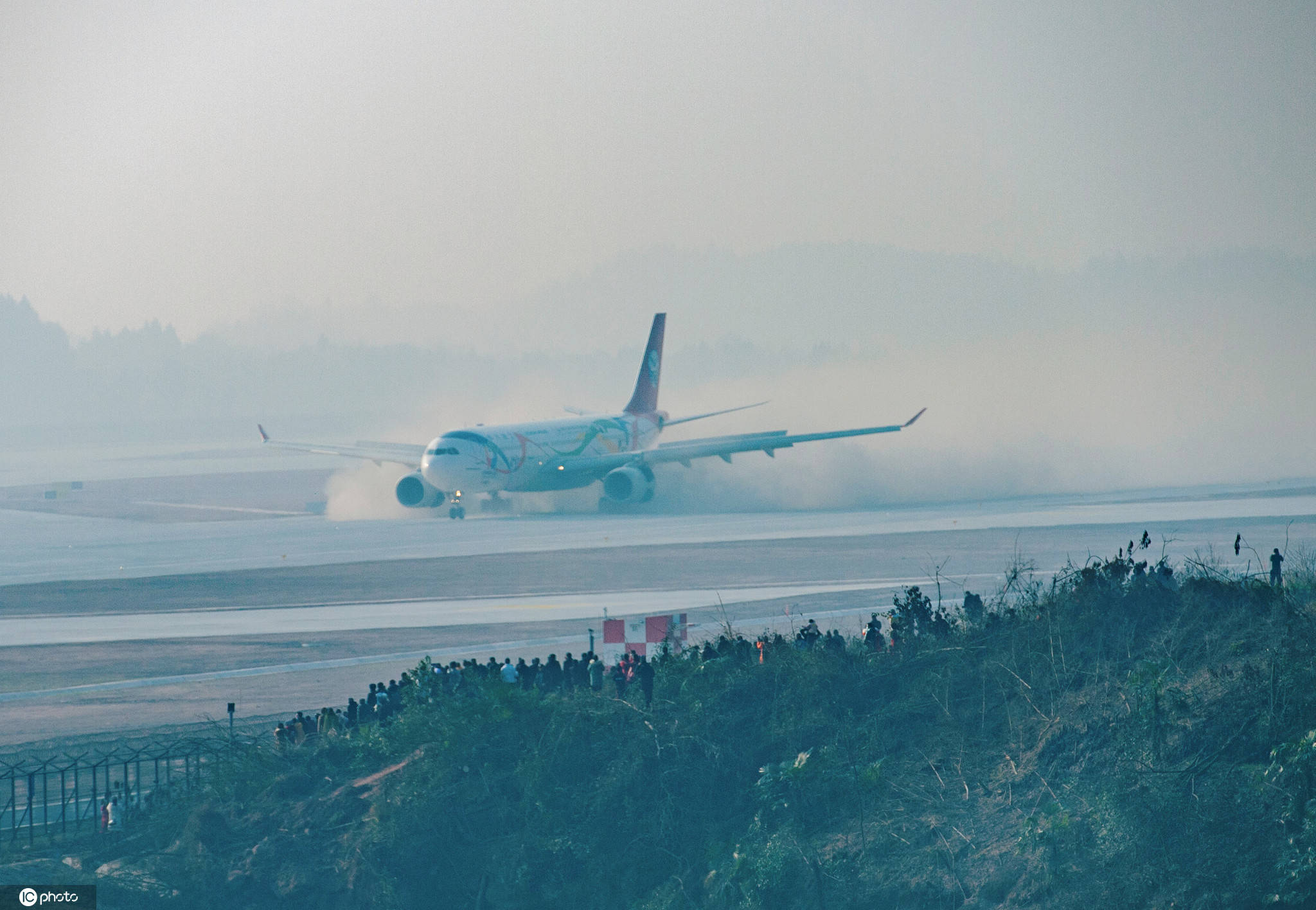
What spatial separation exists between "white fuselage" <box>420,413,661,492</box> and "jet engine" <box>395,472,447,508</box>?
1655 mm

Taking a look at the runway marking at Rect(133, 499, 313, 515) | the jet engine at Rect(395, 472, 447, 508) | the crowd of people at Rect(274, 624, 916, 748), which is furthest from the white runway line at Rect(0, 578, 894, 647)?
the runway marking at Rect(133, 499, 313, 515)

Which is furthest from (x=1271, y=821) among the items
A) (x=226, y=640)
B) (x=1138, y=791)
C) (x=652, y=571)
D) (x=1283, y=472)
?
(x=1283, y=472)

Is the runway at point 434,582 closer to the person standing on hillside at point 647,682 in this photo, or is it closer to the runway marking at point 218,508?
the person standing on hillside at point 647,682

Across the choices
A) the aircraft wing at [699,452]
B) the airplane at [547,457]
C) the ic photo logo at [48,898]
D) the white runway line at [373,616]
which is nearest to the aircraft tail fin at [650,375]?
the airplane at [547,457]

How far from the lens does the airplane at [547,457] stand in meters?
76.2

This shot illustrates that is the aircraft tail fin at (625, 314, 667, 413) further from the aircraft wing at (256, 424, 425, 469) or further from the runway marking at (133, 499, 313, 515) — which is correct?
the runway marking at (133, 499, 313, 515)

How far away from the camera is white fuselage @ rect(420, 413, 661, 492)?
7588 cm

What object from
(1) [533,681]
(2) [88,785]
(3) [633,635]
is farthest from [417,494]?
(2) [88,785]

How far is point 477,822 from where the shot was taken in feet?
73.3

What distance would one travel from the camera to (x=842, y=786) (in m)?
21.4

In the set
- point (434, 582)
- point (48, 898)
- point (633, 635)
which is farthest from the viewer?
point (434, 582)

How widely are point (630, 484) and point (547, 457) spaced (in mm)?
5081

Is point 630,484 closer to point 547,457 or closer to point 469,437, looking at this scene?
point 547,457

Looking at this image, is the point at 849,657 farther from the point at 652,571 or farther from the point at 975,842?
the point at 652,571
